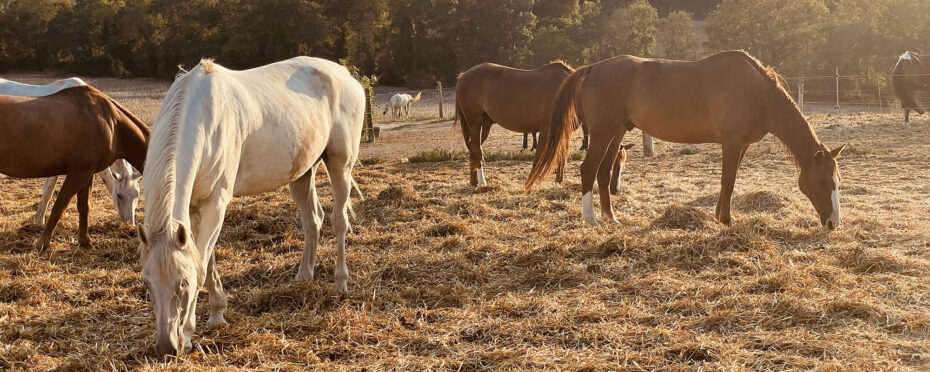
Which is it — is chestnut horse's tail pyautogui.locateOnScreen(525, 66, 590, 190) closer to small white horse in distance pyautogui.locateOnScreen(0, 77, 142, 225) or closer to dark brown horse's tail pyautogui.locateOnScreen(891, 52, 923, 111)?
small white horse in distance pyautogui.locateOnScreen(0, 77, 142, 225)

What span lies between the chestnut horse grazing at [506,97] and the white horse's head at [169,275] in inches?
220

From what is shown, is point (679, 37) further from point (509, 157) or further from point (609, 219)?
point (609, 219)

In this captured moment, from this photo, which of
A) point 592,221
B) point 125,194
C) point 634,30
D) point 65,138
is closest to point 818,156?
point 592,221

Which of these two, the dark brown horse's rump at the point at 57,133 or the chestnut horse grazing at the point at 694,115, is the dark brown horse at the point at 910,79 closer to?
the chestnut horse grazing at the point at 694,115

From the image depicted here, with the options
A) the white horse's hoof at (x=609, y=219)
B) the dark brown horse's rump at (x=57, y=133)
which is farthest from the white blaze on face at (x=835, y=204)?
the dark brown horse's rump at (x=57, y=133)

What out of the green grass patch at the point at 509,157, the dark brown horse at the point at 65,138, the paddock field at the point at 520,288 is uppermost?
the dark brown horse at the point at 65,138

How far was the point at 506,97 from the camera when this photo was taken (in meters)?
8.54

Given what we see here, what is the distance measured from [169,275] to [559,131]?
4318 mm

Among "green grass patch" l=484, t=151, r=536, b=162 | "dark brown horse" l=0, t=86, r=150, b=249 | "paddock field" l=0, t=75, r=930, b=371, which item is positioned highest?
"dark brown horse" l=0, t=86, r=150, b=249

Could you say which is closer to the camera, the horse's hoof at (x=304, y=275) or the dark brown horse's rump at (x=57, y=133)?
the horse's hoof at (x=304, y=275)

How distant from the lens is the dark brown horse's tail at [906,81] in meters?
14.3

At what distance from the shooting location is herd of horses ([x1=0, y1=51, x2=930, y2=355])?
2.88 m

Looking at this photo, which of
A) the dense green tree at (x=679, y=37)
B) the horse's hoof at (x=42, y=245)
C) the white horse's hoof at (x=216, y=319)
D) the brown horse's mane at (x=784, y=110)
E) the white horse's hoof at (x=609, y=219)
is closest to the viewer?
the white horse's hoof at (x=216, y=319)

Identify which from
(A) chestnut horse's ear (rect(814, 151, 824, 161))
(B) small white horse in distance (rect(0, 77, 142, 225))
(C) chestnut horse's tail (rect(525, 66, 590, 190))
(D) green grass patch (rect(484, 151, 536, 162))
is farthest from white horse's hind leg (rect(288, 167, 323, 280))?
(D) green grass patch (rect(484, 151, 536, 162))
